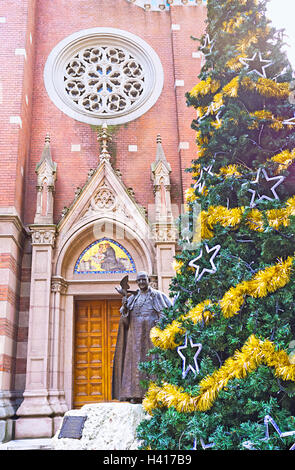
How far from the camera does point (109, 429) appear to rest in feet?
14.8

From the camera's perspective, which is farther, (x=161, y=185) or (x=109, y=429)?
(x=161, y=185)

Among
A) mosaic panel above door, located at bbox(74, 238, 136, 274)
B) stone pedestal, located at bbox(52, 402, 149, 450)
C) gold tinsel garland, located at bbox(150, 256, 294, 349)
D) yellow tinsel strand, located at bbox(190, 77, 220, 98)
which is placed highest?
yellow tinsel strand, located at bbox(190, 77, 220, 98)

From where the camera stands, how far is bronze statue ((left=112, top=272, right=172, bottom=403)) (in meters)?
5.07

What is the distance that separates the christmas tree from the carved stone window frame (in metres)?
7.21

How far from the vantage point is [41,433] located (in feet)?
27.3

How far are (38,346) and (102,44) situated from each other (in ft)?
30.3

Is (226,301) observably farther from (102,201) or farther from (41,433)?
(102,201)

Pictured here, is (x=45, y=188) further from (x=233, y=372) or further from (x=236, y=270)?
(x=233, y=372)

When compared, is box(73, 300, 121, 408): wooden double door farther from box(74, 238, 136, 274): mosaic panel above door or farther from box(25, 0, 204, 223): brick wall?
box(25, 0, 204, 223): brick wall

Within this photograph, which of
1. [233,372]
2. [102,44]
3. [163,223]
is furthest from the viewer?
[102,44]

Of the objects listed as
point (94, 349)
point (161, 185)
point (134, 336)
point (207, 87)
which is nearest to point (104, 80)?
point (161, 185)

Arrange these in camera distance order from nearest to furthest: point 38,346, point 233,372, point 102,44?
point 233,372, point 38,346, point 102,44

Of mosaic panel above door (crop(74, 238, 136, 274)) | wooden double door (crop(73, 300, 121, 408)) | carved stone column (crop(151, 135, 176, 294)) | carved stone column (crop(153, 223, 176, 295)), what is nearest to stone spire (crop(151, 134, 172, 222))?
carved stone column (crop(151, 135, 176, 294))

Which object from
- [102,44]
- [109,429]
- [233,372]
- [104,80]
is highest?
[102,44]
